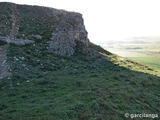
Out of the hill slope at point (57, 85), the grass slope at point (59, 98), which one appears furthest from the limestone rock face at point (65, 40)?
the grass slope at point (59, 98)

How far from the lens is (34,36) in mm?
25438

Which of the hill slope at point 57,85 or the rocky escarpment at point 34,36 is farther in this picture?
the rocky escarpment at point 34,36

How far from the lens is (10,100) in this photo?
974cm

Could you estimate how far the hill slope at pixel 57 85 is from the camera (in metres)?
8.45

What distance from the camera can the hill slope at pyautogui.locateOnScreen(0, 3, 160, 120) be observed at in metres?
8.45

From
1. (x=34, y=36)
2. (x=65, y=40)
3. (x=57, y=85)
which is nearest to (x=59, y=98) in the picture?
(x=57, y=85)

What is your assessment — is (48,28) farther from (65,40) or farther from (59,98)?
(59,98)

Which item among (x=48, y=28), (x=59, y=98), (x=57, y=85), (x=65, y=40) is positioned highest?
(x=48, y=28)

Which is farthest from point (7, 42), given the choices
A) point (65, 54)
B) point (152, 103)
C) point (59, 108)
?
point (152, 103)

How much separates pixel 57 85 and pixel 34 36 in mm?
15750

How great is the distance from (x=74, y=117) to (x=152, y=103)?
796cm

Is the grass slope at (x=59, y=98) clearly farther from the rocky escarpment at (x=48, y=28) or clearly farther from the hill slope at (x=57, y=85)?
the rocky escarpment at (x=48, y=28)

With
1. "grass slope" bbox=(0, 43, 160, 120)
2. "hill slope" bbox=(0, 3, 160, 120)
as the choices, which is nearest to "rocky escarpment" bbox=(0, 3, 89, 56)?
"hill slope" bbox=(0, 3, 160, 120)

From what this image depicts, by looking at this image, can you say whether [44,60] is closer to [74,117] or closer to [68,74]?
[68,74]
